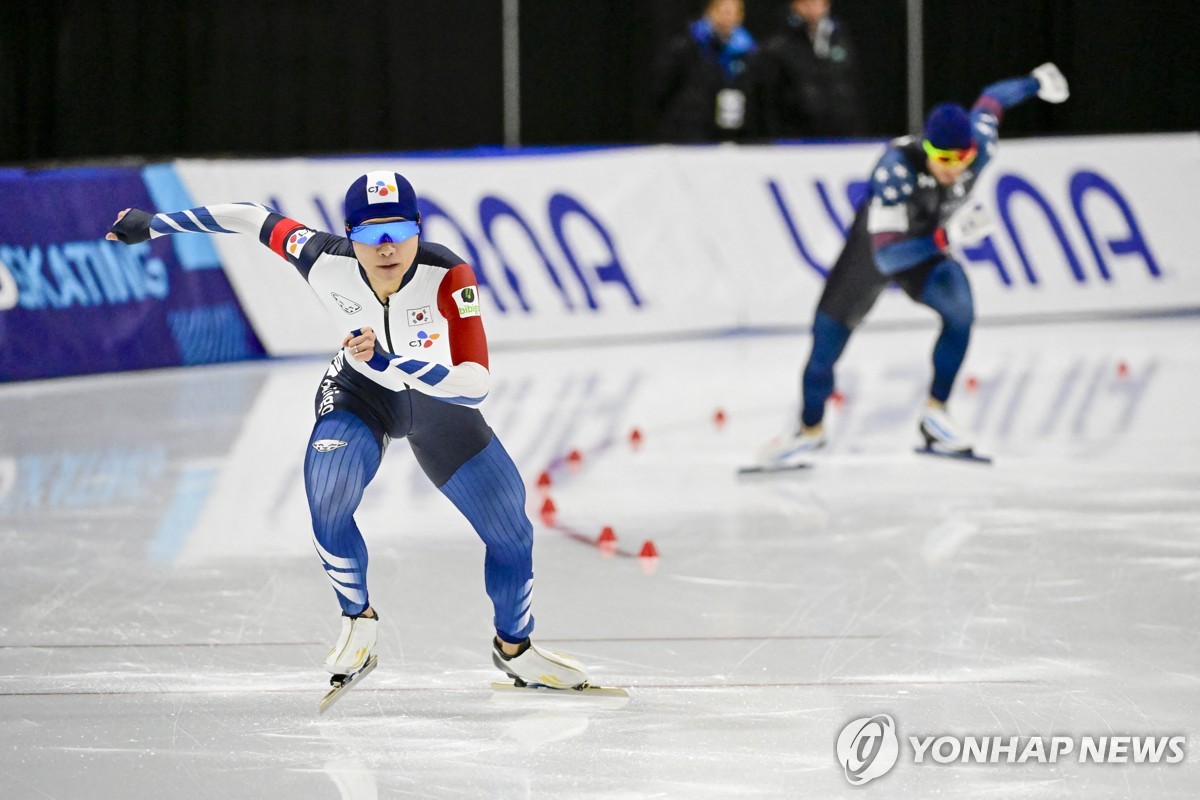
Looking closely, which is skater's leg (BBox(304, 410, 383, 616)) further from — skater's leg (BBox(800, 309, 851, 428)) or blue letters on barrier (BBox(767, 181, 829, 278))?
blue letters on barrier (BBox(767, 181, 829, 278))

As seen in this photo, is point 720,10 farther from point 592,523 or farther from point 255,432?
point 592,523

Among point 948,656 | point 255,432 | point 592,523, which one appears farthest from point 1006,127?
point 948,656

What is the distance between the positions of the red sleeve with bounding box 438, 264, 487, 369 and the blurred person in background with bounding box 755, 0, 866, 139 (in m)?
8.89

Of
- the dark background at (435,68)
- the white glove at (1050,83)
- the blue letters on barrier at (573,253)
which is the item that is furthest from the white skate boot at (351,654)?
the dark background at (435,68)

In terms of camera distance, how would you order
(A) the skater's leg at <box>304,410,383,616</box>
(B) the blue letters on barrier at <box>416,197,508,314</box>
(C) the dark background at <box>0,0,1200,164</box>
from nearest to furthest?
(A) the skater's leg at <box>304,410,383,616</box> → (B) the blue letters on barrier at <box>416,197,508,314</box> → (C) the dark background at <box>0,0,1200,164</box>

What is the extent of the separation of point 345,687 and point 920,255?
4.03m

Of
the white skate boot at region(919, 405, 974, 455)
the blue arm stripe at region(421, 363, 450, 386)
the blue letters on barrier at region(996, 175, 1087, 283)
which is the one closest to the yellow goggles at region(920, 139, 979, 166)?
the white skate boot at region(919, 405, 974, 455)

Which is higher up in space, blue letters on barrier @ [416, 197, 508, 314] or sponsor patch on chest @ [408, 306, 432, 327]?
sponsor patch on chest @ [408, 306, 432, 327]

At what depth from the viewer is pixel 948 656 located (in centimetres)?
489

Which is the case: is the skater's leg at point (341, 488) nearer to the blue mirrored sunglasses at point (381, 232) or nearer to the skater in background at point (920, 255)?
the blue mirrored sunglasses at point (381, 232)

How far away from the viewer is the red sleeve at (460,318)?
4332mm

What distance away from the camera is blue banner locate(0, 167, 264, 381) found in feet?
33.7

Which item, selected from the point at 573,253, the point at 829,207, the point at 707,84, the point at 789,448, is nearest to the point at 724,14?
the point at 707,84

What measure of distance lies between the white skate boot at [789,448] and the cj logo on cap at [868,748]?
3661 mm
